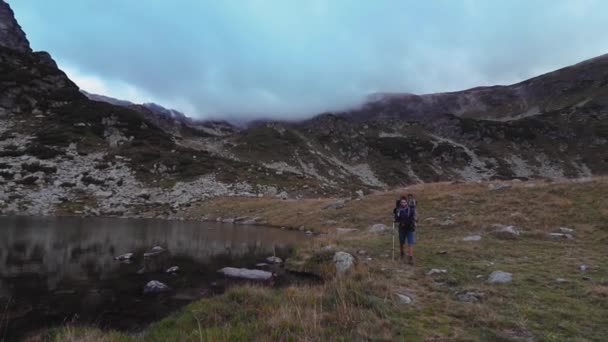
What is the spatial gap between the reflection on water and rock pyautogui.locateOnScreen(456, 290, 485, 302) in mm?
8499

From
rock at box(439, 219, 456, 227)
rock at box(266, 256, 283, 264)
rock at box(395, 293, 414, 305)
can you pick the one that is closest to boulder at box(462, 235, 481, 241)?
rock at box(439, 219, 456, 227)

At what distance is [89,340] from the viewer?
700cm

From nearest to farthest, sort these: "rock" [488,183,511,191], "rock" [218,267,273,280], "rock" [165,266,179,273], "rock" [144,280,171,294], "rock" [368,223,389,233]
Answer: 1. "rock" [144,280,171,294]
2. "rock" [218,267,273,280]
3. "rock" [165,266,179,273]
4. "rock" [368,223,389,233]
5. "rock" [488,183,511,191]

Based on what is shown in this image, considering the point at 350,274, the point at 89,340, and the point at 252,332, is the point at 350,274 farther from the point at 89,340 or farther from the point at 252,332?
the point at 89,340

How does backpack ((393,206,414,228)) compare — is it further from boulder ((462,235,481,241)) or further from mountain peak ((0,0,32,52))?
mountain peak ((0,0,32,52))

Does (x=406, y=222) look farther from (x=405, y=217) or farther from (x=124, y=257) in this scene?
(x=124, y=257)

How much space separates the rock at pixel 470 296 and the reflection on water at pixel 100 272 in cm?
850

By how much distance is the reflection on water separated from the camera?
442 inches

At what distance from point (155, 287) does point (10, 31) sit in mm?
199385

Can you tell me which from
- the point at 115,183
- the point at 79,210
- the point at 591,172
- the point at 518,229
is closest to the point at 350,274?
the point at 518,229

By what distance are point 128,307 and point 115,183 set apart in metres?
68.2

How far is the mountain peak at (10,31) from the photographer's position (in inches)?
6205

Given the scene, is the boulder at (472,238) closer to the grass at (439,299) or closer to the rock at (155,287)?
the grass at (439,299)

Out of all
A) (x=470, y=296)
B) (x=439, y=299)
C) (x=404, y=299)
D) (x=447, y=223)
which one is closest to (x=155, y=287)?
(x=404, y=299)
